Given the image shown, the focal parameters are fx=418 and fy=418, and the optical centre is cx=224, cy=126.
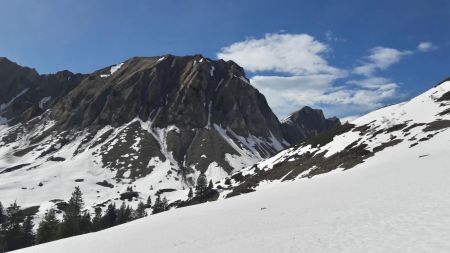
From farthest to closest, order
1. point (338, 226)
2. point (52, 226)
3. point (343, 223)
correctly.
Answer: point (52, 226) < point (343, 223) < point (338, 226)

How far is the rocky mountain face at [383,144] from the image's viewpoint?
66500 millimetres

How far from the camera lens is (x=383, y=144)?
81.8m

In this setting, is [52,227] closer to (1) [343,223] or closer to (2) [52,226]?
(2) [52,226]

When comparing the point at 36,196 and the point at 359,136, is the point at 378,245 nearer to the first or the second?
the point at 359,136

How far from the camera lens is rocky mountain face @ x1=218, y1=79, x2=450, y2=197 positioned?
218 feet

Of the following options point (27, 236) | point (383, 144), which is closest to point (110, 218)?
point (27, 236)

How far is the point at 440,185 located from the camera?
3259 cm

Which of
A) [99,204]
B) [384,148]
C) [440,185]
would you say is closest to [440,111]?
[384,148]

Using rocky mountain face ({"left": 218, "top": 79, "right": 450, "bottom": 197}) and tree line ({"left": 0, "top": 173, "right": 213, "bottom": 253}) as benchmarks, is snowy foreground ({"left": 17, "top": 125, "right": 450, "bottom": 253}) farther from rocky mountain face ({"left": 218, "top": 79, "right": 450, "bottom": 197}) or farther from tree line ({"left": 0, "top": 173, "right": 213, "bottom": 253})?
tree line ({"left": 0, "top": 173, "right": 213, "bottom": 253})

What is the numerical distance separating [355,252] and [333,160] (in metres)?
70.3

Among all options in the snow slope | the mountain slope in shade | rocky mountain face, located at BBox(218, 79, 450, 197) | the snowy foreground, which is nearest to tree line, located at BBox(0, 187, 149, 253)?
rocky mountain face, located at BBox(218, 79, 450, 197)

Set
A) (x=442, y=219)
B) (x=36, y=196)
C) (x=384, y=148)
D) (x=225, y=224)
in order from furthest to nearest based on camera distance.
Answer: (x=36, y=196)
(x=384, y=148)
(x=225, y=224)
(x=442, y=219)

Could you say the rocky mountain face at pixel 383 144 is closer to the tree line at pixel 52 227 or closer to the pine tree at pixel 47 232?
the tree line at pixel 52 227

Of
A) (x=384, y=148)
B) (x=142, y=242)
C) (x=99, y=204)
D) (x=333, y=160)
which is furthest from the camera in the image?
(x=99, y=204)
